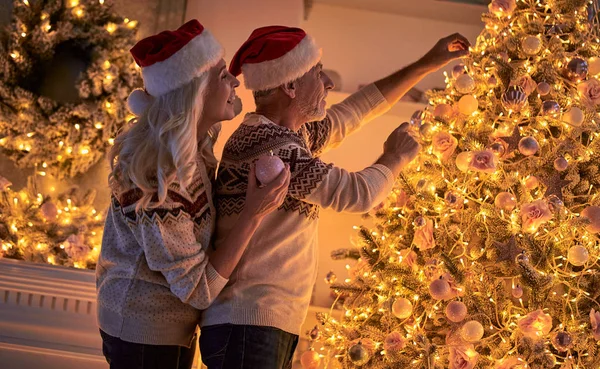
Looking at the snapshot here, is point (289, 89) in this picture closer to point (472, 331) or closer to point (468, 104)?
point (468, 104)

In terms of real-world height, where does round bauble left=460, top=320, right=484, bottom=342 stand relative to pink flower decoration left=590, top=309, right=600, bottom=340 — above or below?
below

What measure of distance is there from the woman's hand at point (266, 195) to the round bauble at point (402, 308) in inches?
19.6

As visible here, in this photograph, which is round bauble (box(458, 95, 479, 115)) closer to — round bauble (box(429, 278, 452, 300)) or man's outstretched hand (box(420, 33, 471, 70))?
man's outstretched hand (box(420, 33, 471, 70))

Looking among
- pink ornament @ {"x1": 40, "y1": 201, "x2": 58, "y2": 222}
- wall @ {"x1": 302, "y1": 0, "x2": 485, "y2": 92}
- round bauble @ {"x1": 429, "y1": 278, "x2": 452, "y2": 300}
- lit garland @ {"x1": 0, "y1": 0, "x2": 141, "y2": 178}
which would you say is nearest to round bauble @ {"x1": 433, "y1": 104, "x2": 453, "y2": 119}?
round bauble @ {"x1": 429, "y1": 278, "x2": 452, "y2": 300}

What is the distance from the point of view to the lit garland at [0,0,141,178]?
2.86 meters

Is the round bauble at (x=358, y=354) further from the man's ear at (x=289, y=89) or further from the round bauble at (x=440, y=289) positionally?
the man's ear at (x=289, y=89)

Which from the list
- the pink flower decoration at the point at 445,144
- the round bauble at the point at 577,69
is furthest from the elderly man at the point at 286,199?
the round bauble at the point at 577,69

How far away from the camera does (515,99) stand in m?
1.95

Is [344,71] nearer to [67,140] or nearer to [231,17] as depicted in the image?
[231,17]

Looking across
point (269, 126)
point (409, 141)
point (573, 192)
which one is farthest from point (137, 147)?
point (573, 192)

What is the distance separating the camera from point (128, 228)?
1.75 metres

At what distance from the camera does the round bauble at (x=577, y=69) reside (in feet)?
6.50

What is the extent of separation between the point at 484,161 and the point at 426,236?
0.86 ft

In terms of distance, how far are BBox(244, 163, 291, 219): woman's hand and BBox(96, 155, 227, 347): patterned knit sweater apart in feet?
0.45
